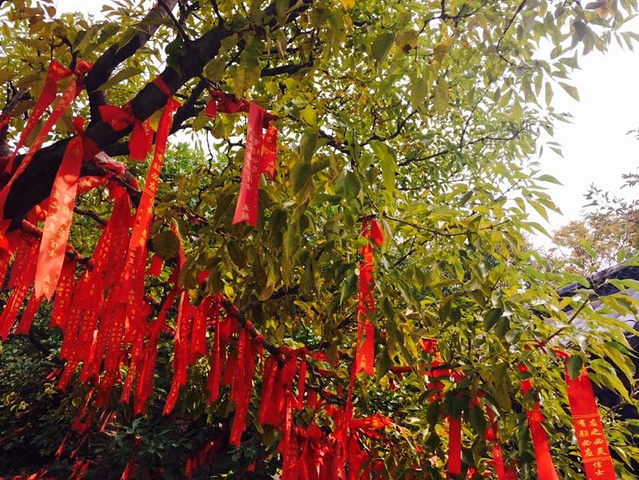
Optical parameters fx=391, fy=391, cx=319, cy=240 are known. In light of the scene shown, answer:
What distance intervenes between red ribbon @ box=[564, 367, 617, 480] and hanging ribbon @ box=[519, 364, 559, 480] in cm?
11

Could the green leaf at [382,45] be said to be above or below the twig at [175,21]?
below

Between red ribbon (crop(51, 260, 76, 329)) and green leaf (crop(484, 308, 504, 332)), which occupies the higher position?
red ribbon (crop(51, 260, 76, 329))

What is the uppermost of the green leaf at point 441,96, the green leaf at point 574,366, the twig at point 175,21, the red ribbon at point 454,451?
the twig at point 175,21

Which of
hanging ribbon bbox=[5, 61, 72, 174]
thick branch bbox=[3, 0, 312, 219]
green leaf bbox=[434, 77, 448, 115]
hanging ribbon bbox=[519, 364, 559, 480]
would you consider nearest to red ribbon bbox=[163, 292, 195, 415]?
thick branch bbox=[3, 0, 312, 219]

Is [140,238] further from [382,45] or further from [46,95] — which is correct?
[382,45]

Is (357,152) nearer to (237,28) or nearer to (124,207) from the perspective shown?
(237,28)

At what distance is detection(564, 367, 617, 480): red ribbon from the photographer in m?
1.36

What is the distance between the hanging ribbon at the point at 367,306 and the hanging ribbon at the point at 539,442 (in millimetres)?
611

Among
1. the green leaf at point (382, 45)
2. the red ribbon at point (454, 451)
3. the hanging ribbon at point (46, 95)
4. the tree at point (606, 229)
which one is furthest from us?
the tree at point (606, 229)

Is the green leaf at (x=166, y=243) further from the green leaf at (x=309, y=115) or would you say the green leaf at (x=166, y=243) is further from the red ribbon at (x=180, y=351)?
the green leaf at (x=309, y=115)

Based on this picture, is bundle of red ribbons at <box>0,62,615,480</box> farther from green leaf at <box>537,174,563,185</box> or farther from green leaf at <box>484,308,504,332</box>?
green leaf at <box>537,174,563,185</box>

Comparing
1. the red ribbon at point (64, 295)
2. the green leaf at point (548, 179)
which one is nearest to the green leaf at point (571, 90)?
the green leaf at point (548, 179)

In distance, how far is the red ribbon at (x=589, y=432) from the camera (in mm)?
1357

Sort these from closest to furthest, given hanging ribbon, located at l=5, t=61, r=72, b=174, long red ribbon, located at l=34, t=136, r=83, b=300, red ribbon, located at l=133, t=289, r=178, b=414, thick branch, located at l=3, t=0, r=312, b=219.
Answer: long red ribbon, located at l=34, t=136, r=83, b=300
hanging ribbon, located at l=5, t=61, r=72, b=174
thick branch, located at l=3, t=0, r=312, b=219
red ribbon, located at l=133, t=289, r=178, b=414
